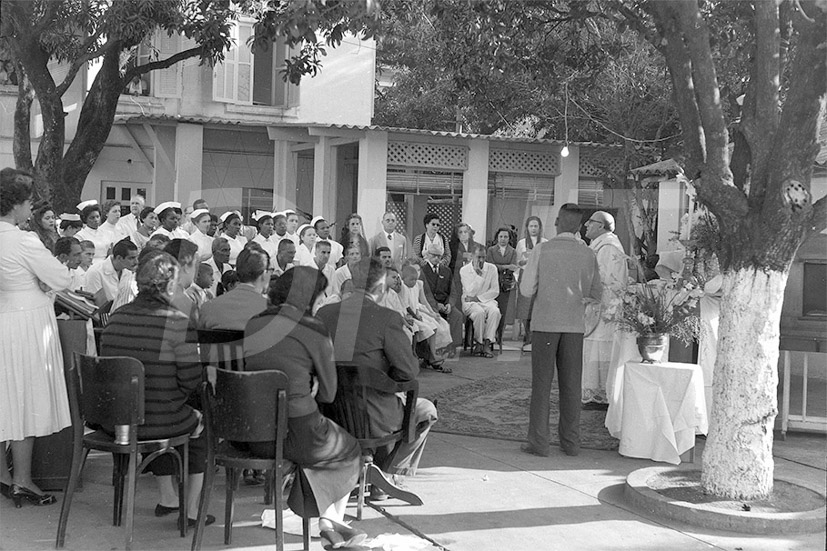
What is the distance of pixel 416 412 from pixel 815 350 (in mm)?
4828

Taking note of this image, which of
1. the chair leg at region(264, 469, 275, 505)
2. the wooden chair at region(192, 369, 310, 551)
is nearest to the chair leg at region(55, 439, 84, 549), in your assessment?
the wooden chair at region(192, 369, 310, 551)

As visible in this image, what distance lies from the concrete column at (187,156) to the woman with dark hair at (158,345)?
12.7 m

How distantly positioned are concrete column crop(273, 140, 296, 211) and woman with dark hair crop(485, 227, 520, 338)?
573 centimetres

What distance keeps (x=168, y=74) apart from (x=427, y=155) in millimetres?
5263

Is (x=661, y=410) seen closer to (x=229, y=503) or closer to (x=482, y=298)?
(x=229, y=503)

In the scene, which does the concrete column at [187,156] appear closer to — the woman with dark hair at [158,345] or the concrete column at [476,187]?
the concrete column at [476,187]

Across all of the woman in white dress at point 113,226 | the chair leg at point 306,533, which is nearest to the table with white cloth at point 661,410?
the chair leg at point 306,533

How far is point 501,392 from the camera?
10.7 meters

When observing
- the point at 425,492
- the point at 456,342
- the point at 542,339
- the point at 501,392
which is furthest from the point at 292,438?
the point at 456,342

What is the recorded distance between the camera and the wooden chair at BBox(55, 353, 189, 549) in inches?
202

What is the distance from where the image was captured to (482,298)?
13797mm

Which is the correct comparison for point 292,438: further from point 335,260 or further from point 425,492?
point 335,260

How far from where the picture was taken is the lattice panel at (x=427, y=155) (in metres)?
17.5

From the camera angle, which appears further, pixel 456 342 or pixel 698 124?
pixel 456 342
